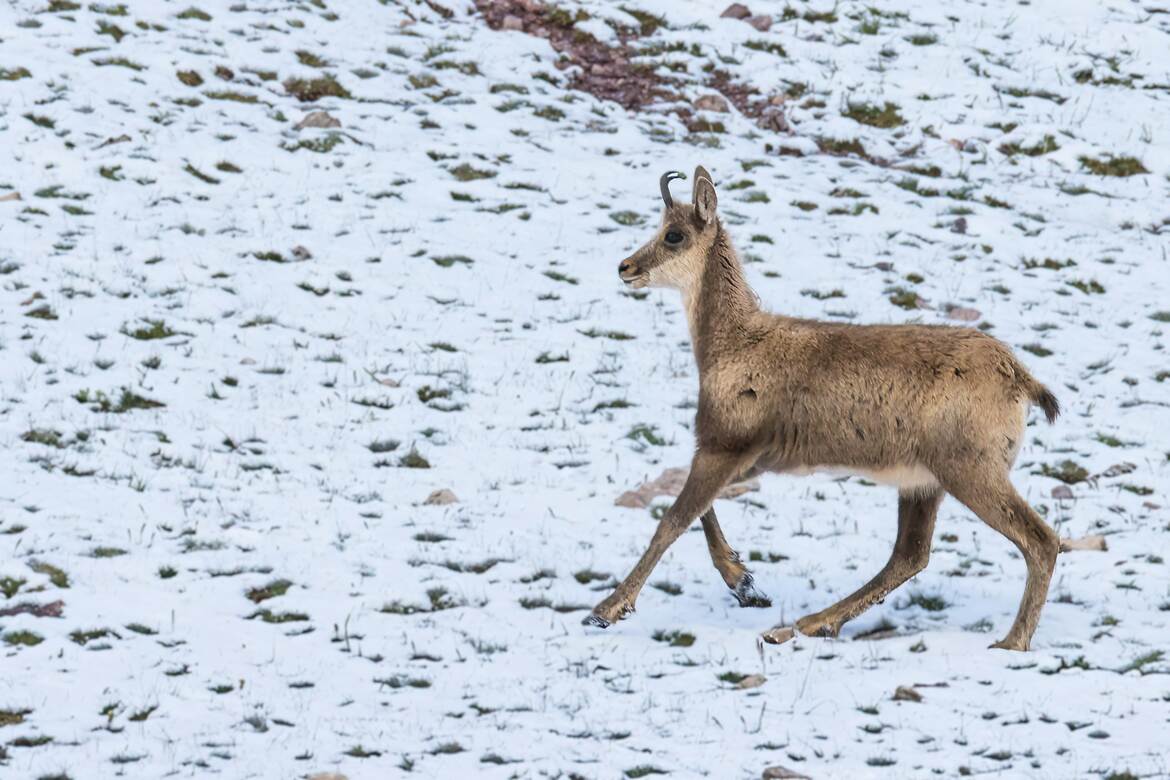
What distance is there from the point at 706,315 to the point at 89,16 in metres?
14.0

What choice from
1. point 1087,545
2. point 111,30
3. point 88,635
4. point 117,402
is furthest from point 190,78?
point 1087,545

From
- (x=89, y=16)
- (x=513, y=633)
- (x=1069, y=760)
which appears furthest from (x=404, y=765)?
(x=89, y=16)

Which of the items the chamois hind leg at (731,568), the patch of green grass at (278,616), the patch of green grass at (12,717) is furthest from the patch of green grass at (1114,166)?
the patch of green grass at (12,717)

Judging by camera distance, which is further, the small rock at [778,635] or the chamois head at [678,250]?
the chamois head at [678,250]

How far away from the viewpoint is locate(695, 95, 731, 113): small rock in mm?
21109

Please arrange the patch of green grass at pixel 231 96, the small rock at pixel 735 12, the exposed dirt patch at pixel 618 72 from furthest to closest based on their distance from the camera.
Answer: the small rock at pixel 735 12 → the exposed dirt patch at pixel 618 72 → the patch of green grass at pixel 231 96

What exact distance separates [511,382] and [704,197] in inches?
164

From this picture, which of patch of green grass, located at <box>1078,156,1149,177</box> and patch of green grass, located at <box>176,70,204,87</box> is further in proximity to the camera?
patch of green grass, located at <box>176,70,204,87</box>

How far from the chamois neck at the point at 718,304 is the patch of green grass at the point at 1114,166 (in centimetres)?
1066

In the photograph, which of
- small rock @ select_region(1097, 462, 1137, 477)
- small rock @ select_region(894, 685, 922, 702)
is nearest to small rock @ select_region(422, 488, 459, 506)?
small rock @ select_region(894, 685, 922, 702)

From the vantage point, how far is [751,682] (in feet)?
29.2

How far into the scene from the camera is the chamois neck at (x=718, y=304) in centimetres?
1042

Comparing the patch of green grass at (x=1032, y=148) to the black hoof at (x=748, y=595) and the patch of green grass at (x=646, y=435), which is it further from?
the black hoof at (x=748, y=595)

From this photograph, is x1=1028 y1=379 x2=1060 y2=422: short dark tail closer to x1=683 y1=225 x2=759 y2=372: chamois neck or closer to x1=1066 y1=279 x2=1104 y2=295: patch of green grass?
x1=683 y1=225 x2=759 y2=372: chamois neck
